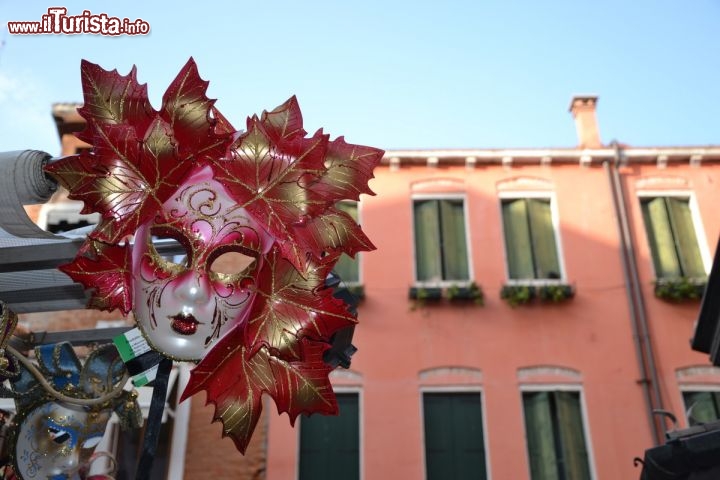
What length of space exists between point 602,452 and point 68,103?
10.8m

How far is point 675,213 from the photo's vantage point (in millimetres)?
12219

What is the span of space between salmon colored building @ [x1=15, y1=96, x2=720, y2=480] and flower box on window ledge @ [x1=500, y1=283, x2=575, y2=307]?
0.09ft

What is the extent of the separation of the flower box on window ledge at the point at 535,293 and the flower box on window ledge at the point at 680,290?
151cm

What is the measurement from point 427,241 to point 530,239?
6.08ft

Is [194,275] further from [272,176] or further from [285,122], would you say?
[285,122]

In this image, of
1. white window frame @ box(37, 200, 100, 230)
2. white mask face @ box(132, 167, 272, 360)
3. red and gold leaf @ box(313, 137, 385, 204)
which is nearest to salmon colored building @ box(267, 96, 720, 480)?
white window frame @ box(37, 200, 100, 230)

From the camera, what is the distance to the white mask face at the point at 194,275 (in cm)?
304

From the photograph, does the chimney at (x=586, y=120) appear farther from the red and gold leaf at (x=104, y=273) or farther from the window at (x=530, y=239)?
the red and gold leaf at (x=104, y=273)

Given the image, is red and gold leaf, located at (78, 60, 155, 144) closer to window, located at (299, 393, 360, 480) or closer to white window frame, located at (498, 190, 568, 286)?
window, located at (299, 393, 360, 480)

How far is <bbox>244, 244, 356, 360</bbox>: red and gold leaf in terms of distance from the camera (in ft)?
10.2

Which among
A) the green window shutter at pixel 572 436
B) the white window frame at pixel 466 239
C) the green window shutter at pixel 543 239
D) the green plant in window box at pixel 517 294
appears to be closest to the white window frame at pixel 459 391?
the green window shutter at pixel 572 436

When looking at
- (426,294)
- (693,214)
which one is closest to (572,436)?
(426,294)

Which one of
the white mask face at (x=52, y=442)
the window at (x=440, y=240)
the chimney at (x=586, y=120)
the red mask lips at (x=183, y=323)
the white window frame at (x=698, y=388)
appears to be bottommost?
the white mask face at (x=52, y=442)

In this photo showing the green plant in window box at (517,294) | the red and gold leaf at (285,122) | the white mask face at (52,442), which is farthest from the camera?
the green plant in window box at (517,294)
